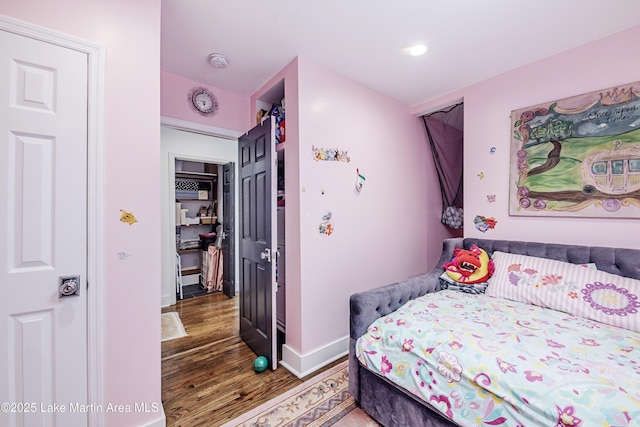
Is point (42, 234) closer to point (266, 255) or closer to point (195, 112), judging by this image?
point (266, 255)

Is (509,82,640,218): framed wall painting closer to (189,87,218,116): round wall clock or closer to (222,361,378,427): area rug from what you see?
(222,361,378,427): area rug

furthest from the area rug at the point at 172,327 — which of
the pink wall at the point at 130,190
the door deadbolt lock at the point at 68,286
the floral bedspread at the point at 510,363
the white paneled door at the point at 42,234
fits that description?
the floral bedspread at the point at 510,363

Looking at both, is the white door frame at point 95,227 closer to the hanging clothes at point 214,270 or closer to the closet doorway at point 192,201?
the closet doorway at point 192,201

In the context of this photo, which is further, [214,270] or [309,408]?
[214,270]

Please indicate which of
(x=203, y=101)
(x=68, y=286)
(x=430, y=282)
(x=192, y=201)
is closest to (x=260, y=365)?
(x=68, y=286)

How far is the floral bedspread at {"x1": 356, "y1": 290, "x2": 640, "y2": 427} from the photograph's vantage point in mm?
992

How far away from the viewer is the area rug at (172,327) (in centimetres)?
274

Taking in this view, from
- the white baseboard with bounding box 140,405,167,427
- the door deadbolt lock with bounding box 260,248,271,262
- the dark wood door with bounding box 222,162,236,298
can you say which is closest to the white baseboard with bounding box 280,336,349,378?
the door deadbolt lock with bounding box 260,248,271,262

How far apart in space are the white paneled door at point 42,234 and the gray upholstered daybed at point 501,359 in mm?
1492

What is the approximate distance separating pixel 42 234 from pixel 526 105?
3417 millimetres

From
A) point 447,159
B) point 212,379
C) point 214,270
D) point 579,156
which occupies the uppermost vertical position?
point 447,159

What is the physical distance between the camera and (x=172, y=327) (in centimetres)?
296

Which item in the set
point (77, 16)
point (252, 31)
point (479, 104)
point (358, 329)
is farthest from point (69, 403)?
point (479, 104)

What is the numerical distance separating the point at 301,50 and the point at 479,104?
5.87 feet
